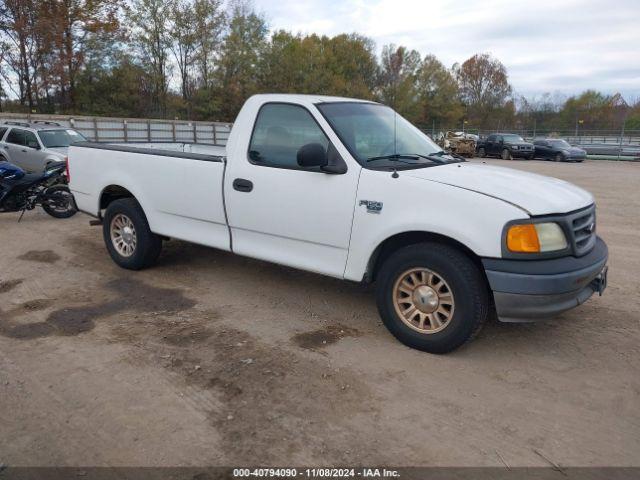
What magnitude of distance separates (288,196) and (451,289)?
5.19 ft

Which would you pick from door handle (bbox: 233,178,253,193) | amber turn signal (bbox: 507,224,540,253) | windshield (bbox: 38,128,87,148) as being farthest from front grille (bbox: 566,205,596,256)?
windshield (bbox: 38,128,87,148)

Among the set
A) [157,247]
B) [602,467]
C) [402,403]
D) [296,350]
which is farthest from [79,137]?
[602,467]

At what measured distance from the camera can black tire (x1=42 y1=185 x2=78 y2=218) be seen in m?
9.31

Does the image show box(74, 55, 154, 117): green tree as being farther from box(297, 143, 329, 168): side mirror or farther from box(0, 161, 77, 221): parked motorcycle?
box(297, 143, 329, 168): side mirror

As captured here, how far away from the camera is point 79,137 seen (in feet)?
49.0

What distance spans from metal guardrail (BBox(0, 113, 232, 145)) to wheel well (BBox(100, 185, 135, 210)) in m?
14.2

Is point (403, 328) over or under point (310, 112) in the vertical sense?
under

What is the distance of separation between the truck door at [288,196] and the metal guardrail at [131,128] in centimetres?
1575

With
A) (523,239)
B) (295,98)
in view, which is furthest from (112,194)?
(523,239)

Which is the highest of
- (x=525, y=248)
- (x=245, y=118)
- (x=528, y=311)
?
(x=245, y=118)

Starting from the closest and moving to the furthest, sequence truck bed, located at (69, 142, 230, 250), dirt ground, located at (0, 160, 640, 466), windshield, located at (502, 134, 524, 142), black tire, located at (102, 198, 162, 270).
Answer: dirt ground, located at (0, 160, 640, 466) → truck bed, located at (69, 142, 230, 250) → black tire, located at (102, 198, 162, 270) → windshield, located at (502, 134, 524, 142)

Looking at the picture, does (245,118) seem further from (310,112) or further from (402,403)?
(402,403)

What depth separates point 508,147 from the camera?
3139cm

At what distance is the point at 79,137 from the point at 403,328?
13.6 metres
